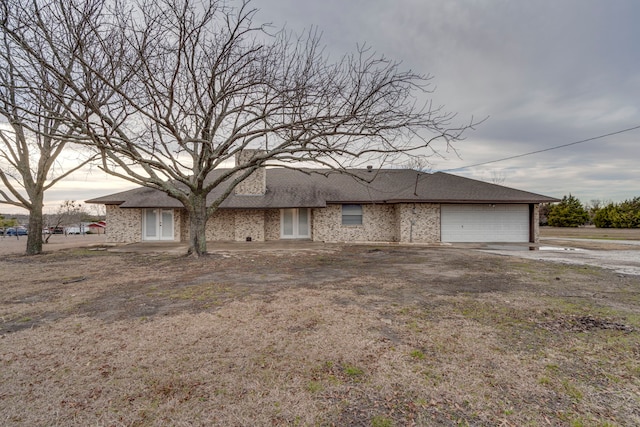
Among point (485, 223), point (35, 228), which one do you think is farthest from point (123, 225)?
point (485, 223)

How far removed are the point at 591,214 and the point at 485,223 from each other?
3034 centimetres

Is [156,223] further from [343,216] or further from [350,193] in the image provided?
[350,193]

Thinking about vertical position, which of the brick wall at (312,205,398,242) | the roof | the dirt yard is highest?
the roof

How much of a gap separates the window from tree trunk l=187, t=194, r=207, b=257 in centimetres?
822

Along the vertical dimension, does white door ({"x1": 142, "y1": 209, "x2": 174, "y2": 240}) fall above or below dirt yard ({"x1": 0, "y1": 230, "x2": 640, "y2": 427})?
above

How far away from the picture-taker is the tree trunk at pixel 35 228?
40.5ft

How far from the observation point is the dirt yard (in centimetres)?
237

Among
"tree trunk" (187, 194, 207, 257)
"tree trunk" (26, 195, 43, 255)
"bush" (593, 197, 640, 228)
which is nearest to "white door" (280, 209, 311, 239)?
"tree trunk" (187, 194, 207, 257)

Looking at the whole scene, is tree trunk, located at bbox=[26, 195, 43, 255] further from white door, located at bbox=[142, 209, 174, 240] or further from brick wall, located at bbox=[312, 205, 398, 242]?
brick wall, located at bbox=[312, 205, 398, 242]

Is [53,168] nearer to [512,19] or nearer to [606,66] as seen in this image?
[512,19]

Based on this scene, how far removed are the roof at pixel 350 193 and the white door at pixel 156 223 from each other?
0.86 meters

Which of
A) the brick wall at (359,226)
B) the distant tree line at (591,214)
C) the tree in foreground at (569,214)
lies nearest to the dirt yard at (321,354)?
the brick wall at (359,226)

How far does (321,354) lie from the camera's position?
3.30m

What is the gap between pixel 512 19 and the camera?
34.0 feet
